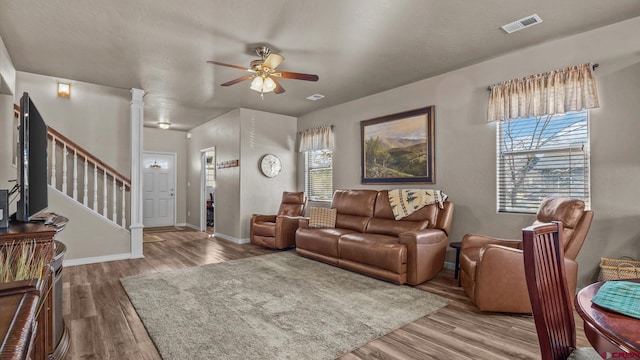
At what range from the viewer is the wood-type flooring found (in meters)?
2.12

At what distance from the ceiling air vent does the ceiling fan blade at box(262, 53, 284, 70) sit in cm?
220

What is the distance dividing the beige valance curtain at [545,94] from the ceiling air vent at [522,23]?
0.66 meters

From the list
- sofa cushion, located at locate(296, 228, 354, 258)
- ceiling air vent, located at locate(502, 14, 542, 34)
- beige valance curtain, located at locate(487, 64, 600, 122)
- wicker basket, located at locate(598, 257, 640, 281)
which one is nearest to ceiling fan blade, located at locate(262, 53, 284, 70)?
ceiling air vent, located at locate(502, 14, 542, 34)

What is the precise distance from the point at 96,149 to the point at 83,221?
1.13 metres

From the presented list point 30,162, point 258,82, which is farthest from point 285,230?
point 30,162

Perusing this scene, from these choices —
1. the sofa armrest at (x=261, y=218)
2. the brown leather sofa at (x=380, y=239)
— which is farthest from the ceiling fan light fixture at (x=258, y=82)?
the sofa armrest at (x=261, y=218)

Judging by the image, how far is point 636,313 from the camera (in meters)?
0.96

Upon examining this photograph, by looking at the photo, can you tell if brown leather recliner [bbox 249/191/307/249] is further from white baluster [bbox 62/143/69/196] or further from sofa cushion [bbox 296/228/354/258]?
white baluster [bbox 62/143/69/196]

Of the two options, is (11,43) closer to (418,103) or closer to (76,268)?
(76,268)

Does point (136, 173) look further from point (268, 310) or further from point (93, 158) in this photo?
point (268, 310)

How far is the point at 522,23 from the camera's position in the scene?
9.67 feet

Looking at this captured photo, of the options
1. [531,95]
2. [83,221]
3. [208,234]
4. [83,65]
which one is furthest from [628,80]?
[208,234]

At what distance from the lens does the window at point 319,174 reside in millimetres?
6129

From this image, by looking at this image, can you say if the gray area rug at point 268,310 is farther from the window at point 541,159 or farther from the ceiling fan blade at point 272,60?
the ceiling fan blade at point 272,60
